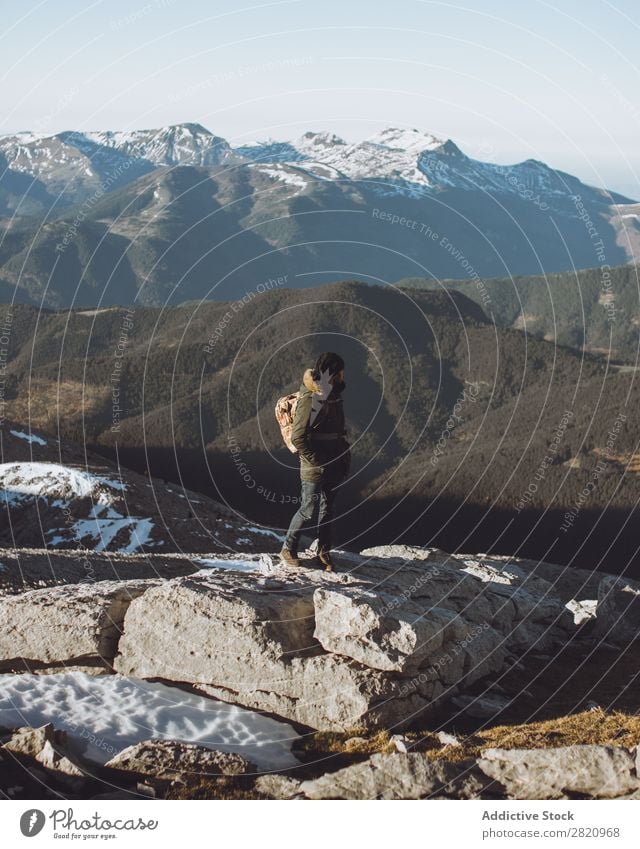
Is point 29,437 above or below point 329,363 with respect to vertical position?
below

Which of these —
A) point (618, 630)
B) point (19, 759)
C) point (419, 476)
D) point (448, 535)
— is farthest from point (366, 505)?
point (19, 759)

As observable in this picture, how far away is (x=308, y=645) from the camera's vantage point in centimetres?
2217

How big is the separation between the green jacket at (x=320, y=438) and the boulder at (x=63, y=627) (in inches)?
260

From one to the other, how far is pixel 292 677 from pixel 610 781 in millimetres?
7724

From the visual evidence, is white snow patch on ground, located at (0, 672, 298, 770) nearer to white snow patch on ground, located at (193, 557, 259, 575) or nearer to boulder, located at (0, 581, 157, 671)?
boulder, located at (0, 581, 157, 671)

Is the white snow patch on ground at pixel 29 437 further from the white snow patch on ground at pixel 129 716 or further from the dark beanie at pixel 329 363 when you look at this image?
the dark beanie at pixel 329 363

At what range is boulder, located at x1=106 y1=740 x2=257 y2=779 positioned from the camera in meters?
17.8

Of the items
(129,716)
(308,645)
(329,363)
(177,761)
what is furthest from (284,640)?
(329,363)

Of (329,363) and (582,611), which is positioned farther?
(582,611)

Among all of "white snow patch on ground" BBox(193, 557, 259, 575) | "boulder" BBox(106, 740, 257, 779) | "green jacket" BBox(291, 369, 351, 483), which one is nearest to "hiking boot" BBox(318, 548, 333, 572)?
"green jacket" BBox(291, 369, 351, 483)

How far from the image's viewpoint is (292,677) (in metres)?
21.4

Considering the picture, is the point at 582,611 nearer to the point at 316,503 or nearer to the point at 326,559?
the point at 326,559

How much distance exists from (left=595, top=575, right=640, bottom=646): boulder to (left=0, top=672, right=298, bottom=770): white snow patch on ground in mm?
13601

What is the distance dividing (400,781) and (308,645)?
5.63m
